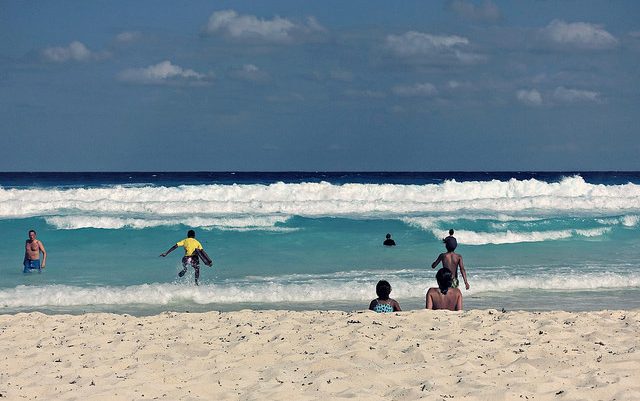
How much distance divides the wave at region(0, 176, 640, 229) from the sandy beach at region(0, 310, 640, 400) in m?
15.9

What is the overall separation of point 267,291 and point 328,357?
20.4 feet

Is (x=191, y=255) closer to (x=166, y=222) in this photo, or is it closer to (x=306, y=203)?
(x=166, y=222)

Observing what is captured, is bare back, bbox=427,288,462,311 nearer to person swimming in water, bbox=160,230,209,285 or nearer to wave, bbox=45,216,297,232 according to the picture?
person swimming in water, bbox=160,230,209,285

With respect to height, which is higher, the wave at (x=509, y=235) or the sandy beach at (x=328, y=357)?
the wave at (x=509, y=235)

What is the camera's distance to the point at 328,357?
7.48 meters

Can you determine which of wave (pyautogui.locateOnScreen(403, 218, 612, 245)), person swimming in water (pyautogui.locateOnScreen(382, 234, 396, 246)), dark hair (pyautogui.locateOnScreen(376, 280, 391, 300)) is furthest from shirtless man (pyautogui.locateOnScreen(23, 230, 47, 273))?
wave (pyautogui.locateOnScreen(403, 218, 612, 245))

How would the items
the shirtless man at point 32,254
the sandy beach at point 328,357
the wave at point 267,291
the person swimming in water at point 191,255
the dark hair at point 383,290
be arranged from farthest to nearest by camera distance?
the shirtless man at point 32,254, the person swimming in water at point 191,255, the wave at point 267,291, the dark hair at point 383,290, the sandy beach at point 328,357

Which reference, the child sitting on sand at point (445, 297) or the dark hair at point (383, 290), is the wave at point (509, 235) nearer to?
the child sitting on sand at point (445, 297)

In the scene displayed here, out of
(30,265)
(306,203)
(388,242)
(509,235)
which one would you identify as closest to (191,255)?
(30,265)

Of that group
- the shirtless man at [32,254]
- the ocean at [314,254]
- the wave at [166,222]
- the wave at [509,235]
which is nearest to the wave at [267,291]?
the ocean at [314,254]

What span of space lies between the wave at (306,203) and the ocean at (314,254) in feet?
0.34

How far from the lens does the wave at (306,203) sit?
27.9 meters

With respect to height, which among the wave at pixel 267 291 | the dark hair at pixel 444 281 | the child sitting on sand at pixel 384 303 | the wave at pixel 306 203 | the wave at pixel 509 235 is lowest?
the wave at pixel 267 291

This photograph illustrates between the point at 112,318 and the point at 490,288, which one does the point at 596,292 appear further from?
the point at 112,318
